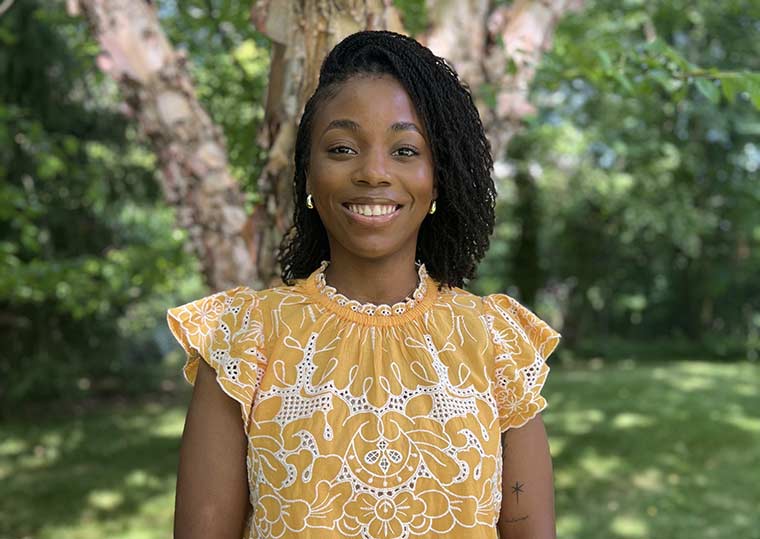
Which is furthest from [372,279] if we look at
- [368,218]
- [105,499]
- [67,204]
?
[67,204]

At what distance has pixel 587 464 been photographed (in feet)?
21.0

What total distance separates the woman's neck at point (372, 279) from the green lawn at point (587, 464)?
158 inches

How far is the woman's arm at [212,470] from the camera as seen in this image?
4.45 ft

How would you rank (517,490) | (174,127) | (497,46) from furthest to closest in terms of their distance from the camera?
(497,46), (174,127), (517,490)

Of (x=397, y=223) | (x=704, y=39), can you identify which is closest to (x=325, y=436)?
(x=397, y=223)

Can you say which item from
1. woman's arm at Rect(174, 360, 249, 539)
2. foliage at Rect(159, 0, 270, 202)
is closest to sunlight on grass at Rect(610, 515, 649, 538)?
foliage at Rect(159, 0, 270, 202)

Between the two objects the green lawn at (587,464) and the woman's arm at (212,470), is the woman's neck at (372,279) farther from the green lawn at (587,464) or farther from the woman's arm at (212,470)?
the green lawn at (587,464)

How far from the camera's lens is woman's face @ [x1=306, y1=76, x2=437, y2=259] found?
1.37 meters

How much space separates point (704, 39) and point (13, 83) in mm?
7876

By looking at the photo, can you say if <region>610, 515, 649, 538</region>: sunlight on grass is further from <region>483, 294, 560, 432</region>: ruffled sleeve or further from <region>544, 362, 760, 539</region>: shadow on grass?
<region>483, 294, 560, 432</region>: ruffled sleeve

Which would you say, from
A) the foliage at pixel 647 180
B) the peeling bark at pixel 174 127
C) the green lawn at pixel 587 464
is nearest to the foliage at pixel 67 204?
the green lawn at pixel 587 464

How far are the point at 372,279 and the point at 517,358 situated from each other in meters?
0.30

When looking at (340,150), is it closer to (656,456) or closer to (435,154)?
(435,154)

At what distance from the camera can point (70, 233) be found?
25.9 feet
